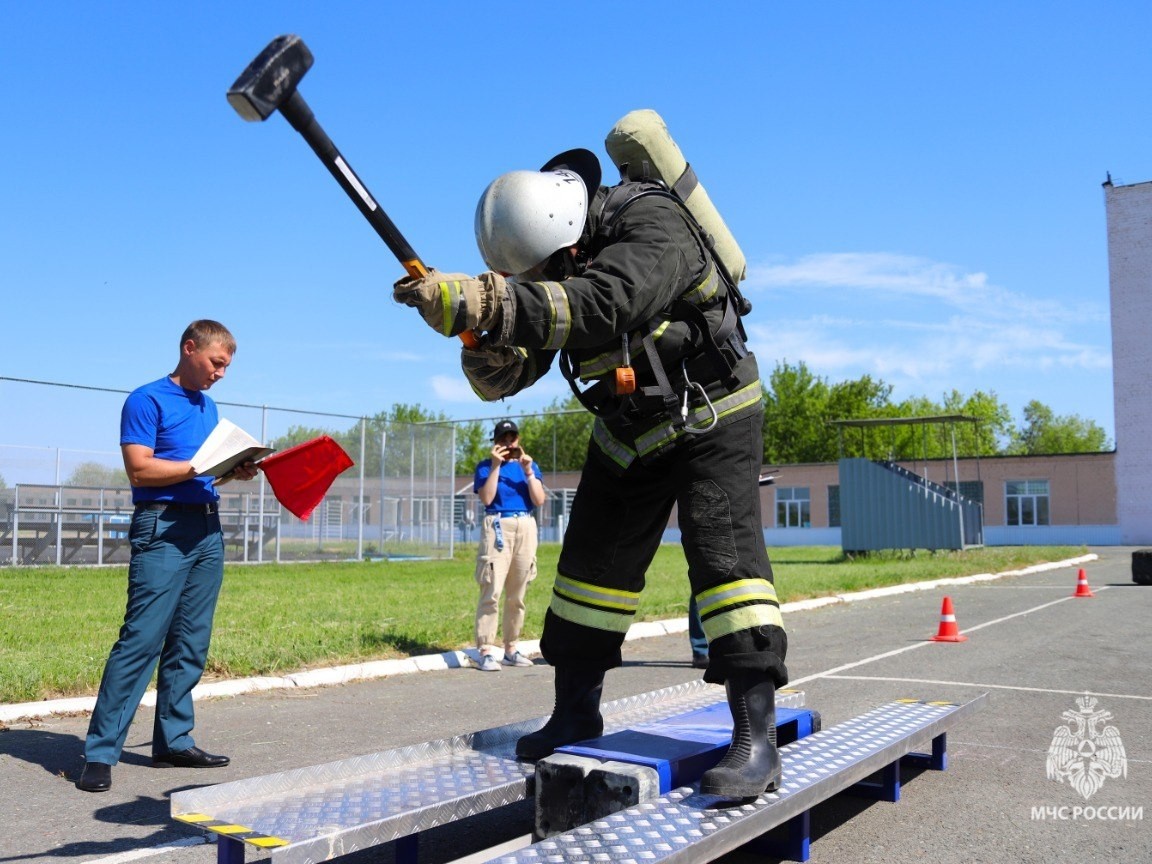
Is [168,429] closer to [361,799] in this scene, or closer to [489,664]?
[361,799]

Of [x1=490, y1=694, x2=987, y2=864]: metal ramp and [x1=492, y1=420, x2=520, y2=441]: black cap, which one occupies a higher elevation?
[x1=492, y1=420, x2=520, y2=441]: black cap

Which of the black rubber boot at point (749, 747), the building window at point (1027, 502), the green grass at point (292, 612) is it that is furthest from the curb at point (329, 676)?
the building window at point (1027, 502)

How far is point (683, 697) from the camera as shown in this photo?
4.95 metres

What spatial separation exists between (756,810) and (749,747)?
12.0 inches

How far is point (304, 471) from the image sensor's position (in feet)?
16.3

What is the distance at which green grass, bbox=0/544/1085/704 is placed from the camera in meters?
7.43

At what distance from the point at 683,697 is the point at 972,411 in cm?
7899

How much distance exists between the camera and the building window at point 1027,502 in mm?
50875

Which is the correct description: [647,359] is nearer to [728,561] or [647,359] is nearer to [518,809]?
[728,561]

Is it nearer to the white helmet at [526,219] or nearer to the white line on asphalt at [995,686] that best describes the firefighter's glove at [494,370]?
the white helmet at [526,219]

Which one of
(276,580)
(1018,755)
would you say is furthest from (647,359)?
(276,580)

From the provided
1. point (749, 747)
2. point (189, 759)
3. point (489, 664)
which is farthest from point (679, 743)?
point (489, 664)

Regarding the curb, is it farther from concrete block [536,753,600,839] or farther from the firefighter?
concrete block [536,753,600,839]

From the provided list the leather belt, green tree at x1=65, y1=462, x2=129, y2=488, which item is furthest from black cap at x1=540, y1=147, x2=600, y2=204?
green tree at x1=65, y1=462, x2=129, y2=488
